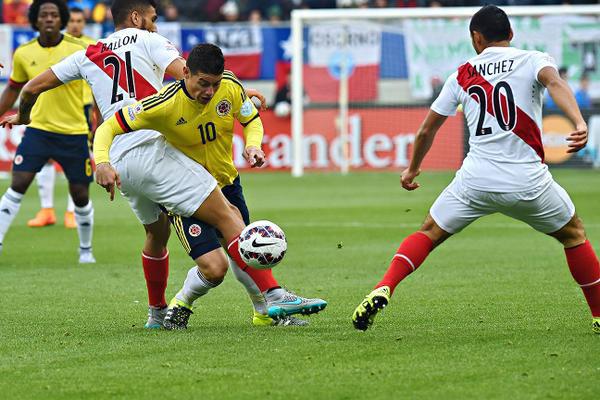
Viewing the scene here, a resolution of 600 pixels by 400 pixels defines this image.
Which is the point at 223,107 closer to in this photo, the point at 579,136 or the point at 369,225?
the point at 579,136

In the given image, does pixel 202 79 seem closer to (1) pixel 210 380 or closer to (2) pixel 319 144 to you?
(1) pixel 210 380

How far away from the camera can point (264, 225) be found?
289 inches

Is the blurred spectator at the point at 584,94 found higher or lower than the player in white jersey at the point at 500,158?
lower

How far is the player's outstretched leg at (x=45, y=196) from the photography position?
16.0 m

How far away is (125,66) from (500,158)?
2702 mm

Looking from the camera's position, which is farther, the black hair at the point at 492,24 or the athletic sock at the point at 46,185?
the athletic sock at the point at 46,185

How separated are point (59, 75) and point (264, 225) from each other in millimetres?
2089

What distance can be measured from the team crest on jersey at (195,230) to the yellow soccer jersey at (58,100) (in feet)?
16.9

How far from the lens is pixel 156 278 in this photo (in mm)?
8180

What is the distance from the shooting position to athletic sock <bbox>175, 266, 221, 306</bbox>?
A: 302 inches

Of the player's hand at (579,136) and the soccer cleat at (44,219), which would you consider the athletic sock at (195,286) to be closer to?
the player's hand at (579,136)

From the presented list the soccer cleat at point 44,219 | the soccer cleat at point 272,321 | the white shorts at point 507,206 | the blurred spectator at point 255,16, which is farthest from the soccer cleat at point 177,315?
the blurred spectator at point 255,16

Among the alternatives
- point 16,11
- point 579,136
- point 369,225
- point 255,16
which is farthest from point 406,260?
point 16,11

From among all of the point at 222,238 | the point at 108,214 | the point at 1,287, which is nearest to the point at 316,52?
the point at 108,214
